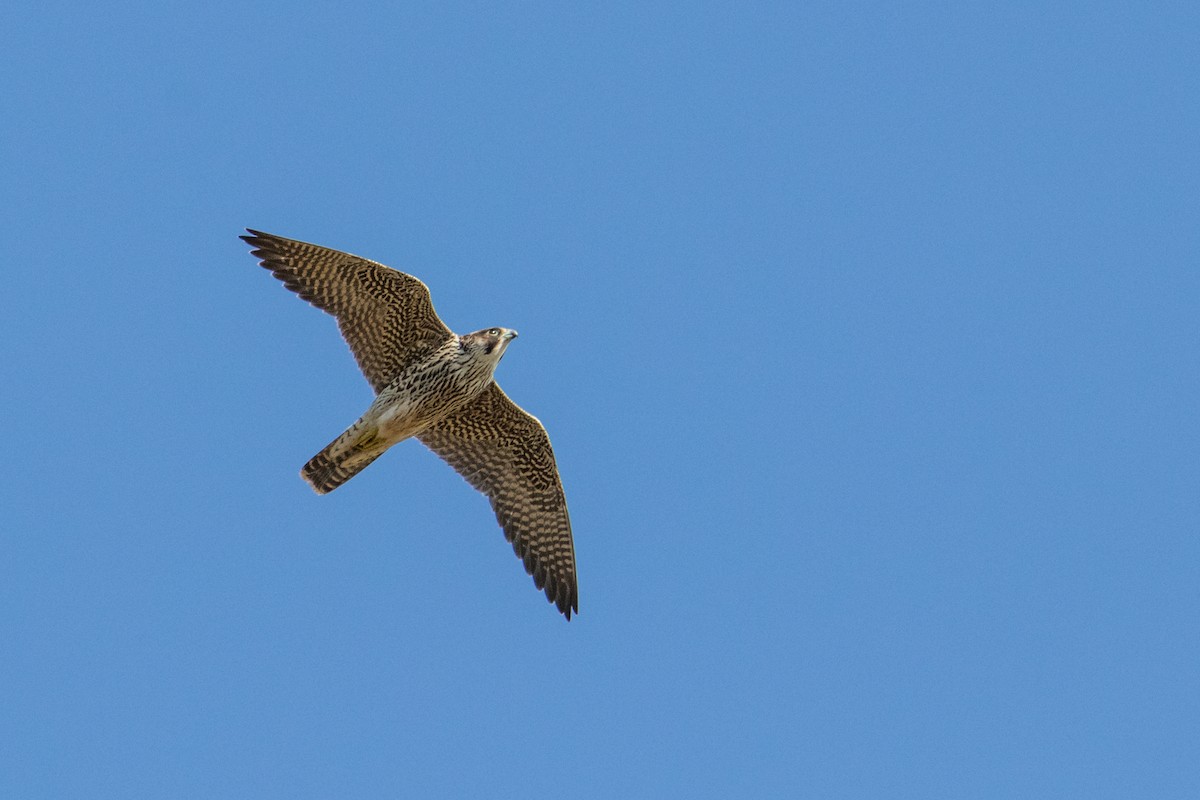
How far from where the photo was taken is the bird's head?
15484mm

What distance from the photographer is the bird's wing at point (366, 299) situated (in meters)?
15.4

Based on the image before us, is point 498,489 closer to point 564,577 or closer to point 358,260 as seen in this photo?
point 564,577

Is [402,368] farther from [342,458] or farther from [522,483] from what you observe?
[522,483]

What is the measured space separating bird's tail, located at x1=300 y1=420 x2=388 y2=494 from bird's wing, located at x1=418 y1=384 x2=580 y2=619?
1.11 m

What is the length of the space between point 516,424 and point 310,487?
2.24 m

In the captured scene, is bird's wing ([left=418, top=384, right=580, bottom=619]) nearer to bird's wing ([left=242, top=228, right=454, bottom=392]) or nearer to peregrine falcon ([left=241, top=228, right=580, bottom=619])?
peregrine falcon ([left=241, top=228, right=580, bottom=619])

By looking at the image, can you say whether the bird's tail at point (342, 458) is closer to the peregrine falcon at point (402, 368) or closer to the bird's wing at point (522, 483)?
the peregrine falcon at point (402, 368)

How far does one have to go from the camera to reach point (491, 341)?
1548cm

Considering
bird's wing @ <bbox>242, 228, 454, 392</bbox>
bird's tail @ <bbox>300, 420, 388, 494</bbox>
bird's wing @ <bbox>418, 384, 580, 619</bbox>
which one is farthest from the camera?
bird's wing @ <bbox>418, 384, 580, 619</bbox>

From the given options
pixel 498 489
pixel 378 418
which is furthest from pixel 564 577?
pixel 378 418

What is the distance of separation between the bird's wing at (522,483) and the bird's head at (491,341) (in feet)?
4.13

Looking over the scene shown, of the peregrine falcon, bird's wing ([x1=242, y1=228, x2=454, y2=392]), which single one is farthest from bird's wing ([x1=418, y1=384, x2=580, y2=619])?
bird's wing ([x1=242, y1=228, x2=454, y2=392])

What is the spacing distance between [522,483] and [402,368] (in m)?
2.01

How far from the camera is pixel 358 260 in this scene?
50.3 feet
